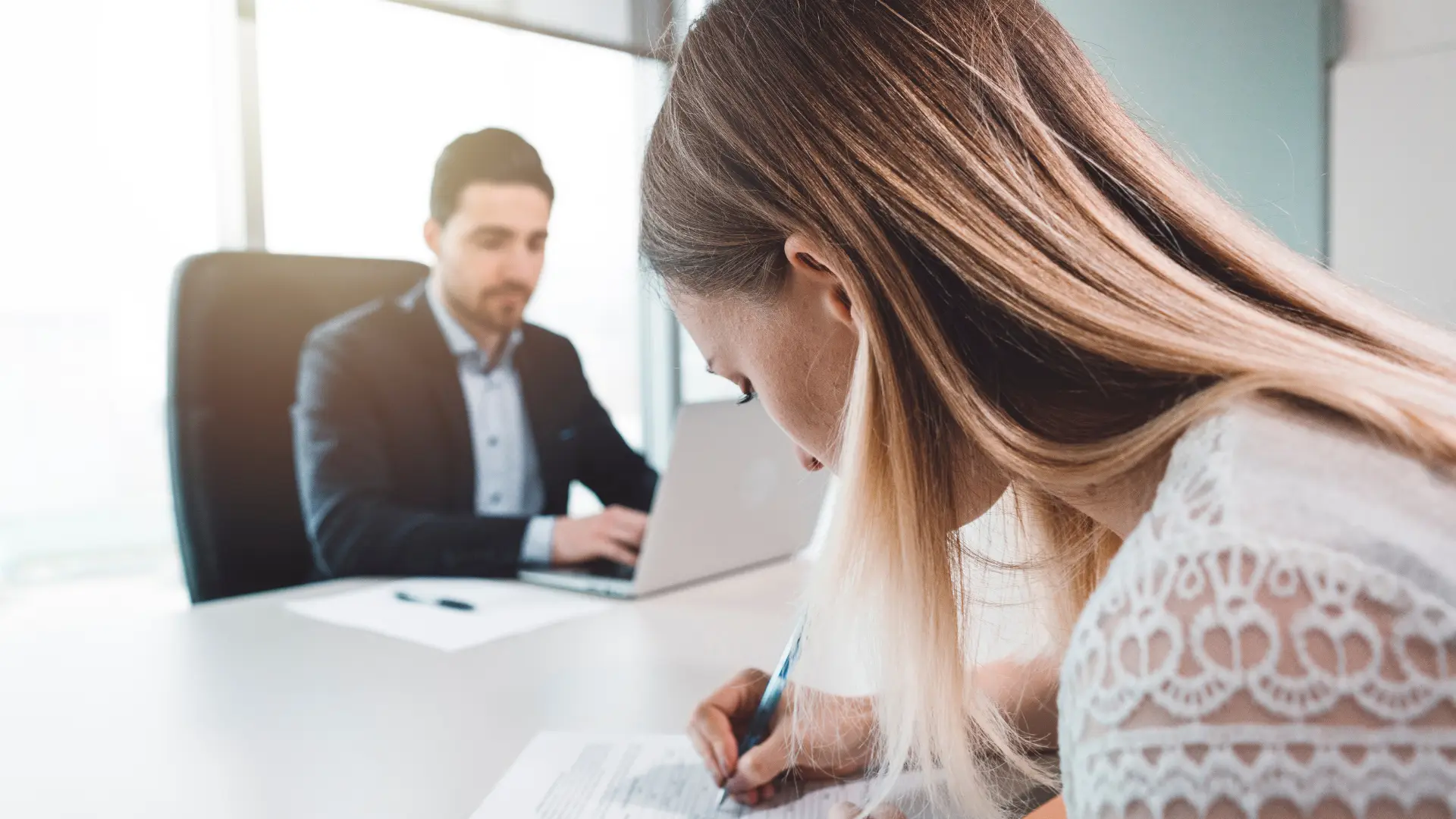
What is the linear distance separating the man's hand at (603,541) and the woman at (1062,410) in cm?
70

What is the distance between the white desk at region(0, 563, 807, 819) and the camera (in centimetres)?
71

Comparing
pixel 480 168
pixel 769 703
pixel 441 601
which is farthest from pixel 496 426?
pixel 769 703

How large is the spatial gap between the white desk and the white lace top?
1.62ft

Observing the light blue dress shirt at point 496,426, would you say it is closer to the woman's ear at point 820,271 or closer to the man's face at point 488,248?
the man's face at point 488,248

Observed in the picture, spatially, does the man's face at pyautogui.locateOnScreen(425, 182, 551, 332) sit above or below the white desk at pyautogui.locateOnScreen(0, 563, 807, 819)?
above

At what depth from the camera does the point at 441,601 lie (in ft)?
4.11

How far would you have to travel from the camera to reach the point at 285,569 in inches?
70.1

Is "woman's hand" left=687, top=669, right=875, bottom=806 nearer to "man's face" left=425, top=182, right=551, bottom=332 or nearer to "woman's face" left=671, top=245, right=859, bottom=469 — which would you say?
"woman's face" left=671, top=245, right=859, bottom=469

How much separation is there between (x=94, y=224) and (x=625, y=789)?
2767mm

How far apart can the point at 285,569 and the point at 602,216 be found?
5.80ft

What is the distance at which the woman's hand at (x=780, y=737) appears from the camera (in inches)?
27.5

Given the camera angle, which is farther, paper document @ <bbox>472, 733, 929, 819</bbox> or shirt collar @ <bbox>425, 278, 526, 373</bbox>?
shirt collar @ <bbox>425, 278, 526, 373</bbox>

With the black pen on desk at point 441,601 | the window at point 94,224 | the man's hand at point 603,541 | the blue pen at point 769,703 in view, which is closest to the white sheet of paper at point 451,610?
the black pen on desk at point 441,601

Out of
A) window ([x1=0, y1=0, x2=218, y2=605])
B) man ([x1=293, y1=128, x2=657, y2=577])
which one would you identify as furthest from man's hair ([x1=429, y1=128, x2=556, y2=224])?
window ([x1=0, y1=0, x2=218, y2=605])
